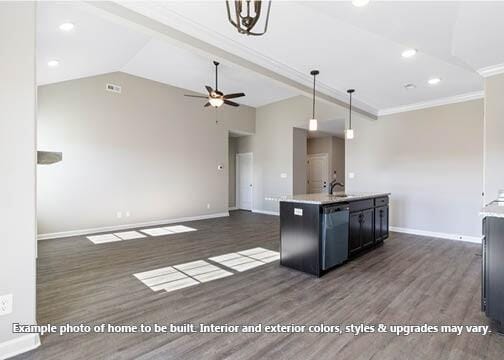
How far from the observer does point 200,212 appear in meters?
7.66

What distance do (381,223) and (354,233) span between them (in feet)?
3.47

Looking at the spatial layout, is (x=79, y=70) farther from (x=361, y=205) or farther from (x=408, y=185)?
(x=408, y=185)

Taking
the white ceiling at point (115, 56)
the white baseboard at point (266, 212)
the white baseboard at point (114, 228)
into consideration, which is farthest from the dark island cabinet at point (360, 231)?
the white baseboard at point (114, 228)

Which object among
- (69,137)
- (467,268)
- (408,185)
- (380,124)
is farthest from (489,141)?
(69,137)

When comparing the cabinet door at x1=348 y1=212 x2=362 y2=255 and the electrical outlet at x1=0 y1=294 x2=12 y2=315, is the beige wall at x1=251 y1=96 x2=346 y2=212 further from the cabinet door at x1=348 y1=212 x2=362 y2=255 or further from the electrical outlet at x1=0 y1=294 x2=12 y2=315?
the electrical outlet at x1=0 y1=294 x2=12 y2=315

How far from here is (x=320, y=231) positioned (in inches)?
129

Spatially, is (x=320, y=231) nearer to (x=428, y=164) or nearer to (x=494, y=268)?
(x=494, y=268)

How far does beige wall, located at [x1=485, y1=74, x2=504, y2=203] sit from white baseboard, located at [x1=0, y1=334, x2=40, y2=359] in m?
4.98

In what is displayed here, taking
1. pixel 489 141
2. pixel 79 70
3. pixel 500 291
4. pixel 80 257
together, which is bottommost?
pixel 80 257

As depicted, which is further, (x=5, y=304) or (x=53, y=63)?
(x=53, y=63)

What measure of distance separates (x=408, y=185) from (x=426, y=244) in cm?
148

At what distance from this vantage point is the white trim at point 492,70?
128 inches

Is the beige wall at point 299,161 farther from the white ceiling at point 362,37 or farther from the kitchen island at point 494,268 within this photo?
the kitchen island at point 494,268

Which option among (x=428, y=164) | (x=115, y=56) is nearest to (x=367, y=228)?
(x=428, y=164)
